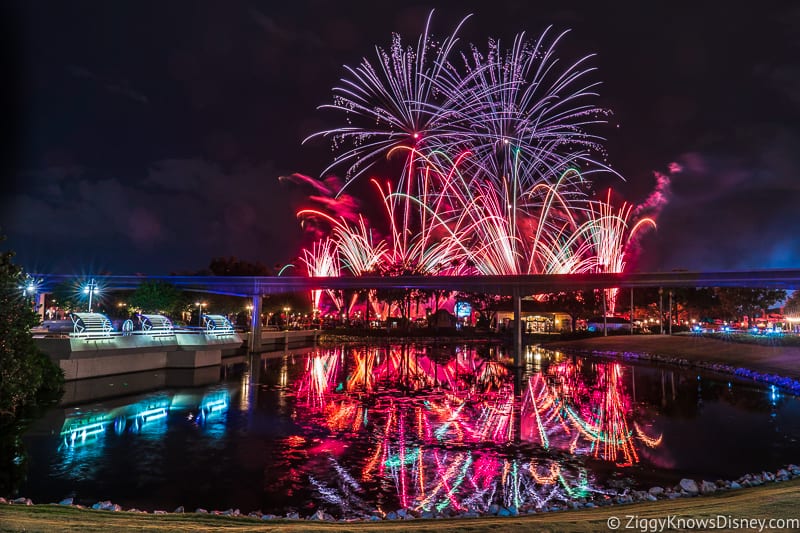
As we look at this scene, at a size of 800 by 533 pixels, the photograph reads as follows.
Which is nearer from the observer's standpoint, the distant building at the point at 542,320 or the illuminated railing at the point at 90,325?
the illuminated railing at the point at 90,325

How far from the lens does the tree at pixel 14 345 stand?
25.3 meters

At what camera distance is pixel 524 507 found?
14.6 metres

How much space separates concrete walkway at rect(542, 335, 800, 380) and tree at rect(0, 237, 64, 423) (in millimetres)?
51414

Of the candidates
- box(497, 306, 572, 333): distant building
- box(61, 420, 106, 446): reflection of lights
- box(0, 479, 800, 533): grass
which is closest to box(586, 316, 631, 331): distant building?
box(497, 306, 572, 333): distant building

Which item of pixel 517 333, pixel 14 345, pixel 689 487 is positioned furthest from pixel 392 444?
pixel 517 333

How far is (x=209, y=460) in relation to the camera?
789 inches

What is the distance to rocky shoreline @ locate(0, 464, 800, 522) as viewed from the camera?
13.6 metres

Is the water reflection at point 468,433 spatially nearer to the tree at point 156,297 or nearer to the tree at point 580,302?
the tree at point 156,297

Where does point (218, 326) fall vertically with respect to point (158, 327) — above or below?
below

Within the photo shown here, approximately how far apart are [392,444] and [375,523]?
10707 mm

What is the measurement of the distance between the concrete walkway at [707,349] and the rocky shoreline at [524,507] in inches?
1395

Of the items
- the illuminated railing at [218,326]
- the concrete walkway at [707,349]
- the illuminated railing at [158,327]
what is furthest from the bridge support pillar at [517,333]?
the illuminated railing at [158,327]

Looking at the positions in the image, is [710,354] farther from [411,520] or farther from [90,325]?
[411,520]

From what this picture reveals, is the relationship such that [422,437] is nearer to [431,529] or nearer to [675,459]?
[675,459]
